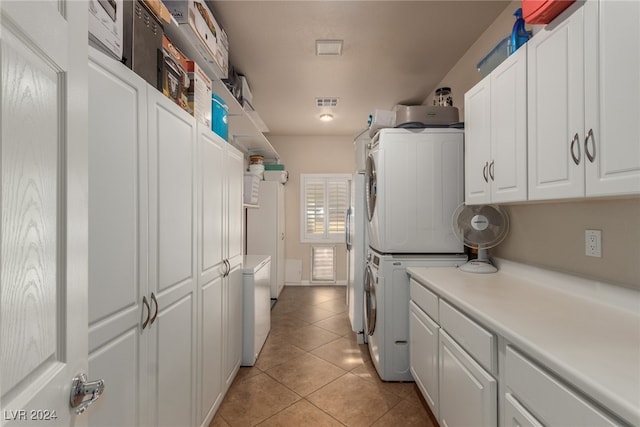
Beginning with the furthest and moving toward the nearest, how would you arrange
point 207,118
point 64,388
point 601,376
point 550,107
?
point 207,118, point 550,107, point 601,376, point 64,388

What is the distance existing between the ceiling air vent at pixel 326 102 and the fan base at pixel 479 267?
252 centimetres

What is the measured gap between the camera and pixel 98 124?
919 millimetres

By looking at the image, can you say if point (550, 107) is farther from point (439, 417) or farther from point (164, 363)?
point (164, 363)

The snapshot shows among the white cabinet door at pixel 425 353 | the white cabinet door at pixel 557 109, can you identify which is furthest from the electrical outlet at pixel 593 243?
the white cabinet door at pixel 425 353

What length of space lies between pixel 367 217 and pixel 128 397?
2.11 metres

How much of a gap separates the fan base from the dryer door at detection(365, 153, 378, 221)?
78 centimetres

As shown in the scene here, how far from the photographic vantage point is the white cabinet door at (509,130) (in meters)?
1.43

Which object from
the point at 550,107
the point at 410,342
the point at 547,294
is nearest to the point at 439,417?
the point at 410,342

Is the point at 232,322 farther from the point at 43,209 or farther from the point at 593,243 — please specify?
the point at 593,243

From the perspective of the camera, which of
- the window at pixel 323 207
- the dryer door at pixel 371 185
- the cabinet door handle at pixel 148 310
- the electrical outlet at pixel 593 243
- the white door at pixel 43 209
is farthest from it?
the window at pixel 323 207

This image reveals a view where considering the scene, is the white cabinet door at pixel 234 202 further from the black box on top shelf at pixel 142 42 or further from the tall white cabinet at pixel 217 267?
the black box on top shelf at pixel 142 42

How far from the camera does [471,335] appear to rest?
1316 mm

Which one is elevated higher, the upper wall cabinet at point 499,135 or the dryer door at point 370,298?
the upper wall cabinet at point 499,135

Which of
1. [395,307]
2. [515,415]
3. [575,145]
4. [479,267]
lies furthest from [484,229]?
[515,415]
